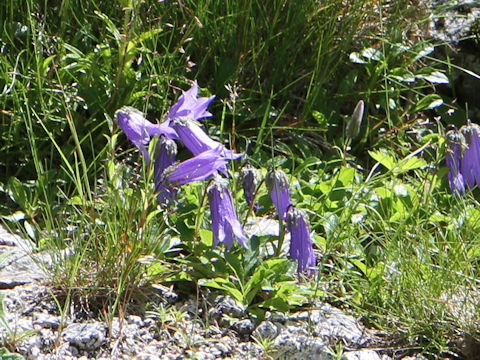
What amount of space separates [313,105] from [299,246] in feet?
3.72

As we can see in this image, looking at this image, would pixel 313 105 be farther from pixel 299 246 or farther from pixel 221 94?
pixel 299 246

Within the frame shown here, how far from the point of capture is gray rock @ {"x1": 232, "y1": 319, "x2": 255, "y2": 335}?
2480mm

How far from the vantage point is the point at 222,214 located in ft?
8.27

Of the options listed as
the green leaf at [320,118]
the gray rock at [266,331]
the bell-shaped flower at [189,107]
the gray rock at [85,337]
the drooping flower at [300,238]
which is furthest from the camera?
the green leaf at [320,118]

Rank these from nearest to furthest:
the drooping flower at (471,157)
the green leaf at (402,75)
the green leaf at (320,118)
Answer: the drooping flower at (471,157) → the green leaf at (320,118) → the green leaf at (402,75)

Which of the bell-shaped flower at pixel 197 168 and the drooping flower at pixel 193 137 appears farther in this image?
the drooping flower at pixel 193 137

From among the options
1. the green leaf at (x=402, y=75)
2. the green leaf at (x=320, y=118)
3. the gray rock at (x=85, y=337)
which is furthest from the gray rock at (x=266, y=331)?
the green leaf at (x=402, y=75)

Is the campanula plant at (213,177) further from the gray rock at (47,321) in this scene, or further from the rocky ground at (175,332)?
the gray rock at (47,321)

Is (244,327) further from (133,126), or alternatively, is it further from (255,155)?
(255,155)

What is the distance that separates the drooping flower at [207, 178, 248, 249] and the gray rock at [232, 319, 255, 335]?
9.6 inches

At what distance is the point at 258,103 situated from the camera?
3.61 m

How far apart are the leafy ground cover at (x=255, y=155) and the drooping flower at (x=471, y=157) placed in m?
0.08

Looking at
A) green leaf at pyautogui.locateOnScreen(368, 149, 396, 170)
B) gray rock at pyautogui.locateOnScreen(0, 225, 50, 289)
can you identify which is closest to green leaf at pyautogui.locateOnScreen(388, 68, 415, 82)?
green leaf at pyautogui.locateOnScreen(368, 149, 396, 170)

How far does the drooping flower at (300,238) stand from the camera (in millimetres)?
2561
